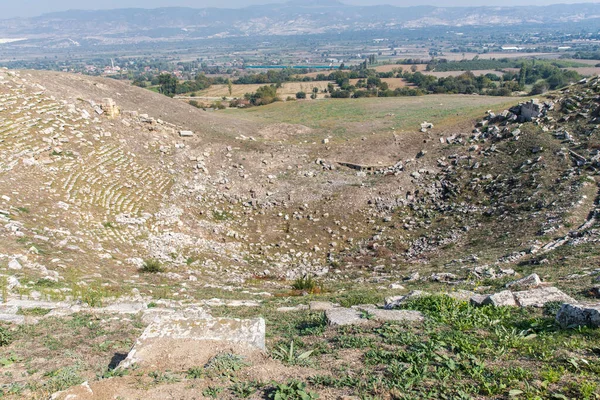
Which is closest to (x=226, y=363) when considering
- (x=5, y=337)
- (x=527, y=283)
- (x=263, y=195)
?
(x=5, y=337)

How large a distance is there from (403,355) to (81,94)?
88.9ft

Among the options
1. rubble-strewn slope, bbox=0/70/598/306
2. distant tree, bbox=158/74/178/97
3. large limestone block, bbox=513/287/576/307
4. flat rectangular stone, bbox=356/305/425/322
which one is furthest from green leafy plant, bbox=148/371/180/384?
distant tree, bbox=158/74/178/97

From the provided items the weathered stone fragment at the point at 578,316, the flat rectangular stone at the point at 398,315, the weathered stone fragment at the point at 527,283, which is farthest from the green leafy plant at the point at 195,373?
the weathered stone fragment at the point at 527,283

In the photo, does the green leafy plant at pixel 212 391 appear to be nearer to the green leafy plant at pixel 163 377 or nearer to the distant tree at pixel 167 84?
the green leafy plant at pixel 163 377

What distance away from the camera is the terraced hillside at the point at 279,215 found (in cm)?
815

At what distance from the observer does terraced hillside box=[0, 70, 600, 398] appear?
321 inches

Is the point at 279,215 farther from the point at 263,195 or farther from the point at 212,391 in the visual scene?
the point at 212,391

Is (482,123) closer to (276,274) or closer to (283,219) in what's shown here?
(283,219)

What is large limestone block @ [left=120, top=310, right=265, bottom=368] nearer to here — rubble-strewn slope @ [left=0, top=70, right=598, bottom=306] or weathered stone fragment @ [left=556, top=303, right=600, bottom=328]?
rubble-strewn slope @ [left=0, top=70, right=598, bottom=306]

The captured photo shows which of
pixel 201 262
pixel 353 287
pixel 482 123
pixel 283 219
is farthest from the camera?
pixel 482 123

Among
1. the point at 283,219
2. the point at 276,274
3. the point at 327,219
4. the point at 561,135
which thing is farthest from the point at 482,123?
the point at 276,274

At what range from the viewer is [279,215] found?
2097 centimetres

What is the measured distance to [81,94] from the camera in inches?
994

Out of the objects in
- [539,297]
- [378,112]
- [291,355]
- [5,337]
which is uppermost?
[378,112]
